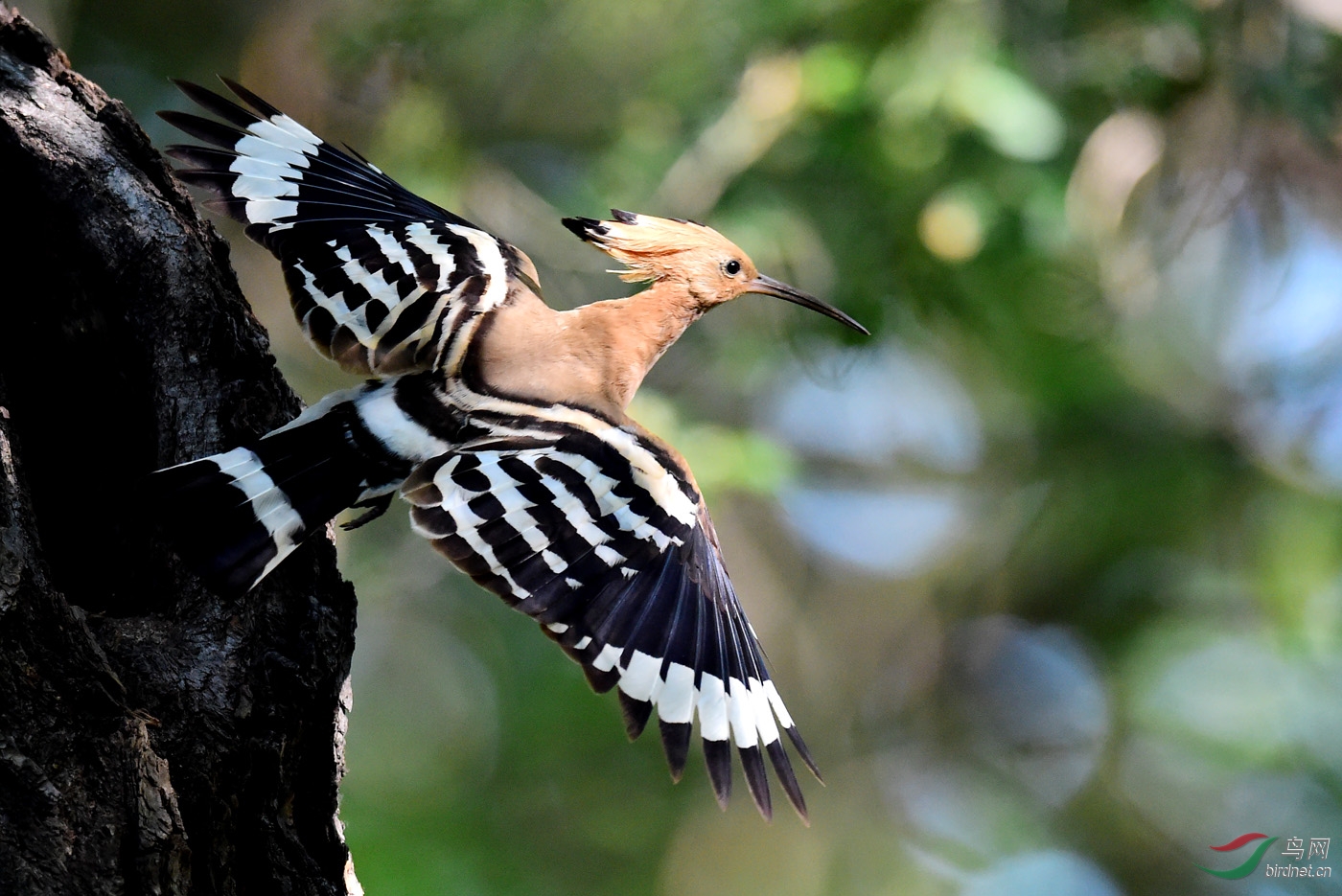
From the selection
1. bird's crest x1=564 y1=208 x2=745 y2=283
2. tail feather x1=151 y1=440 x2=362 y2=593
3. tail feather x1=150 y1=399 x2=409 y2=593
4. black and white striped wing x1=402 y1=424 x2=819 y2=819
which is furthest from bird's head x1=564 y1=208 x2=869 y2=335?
tail feather x1=151 y1=440 x2=362 y2=593

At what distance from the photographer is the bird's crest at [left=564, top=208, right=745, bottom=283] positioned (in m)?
2.11

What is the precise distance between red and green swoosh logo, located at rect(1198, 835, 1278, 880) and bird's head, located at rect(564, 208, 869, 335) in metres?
2.76

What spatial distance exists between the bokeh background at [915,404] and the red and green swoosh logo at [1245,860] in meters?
0.21

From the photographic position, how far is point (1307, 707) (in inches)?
176

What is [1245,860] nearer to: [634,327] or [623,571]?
[634,327]

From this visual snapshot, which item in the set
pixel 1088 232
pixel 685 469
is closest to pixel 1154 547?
pixel 1088 232

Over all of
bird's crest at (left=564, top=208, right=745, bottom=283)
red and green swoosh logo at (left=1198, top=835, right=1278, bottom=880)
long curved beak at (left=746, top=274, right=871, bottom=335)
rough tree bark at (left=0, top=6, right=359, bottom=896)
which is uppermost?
bird's crest at (left=564, top=208, right=745, bottom=283)

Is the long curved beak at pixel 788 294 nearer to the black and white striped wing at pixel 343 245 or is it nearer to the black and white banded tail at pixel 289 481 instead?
the black and white striped wing at pixel 343 245

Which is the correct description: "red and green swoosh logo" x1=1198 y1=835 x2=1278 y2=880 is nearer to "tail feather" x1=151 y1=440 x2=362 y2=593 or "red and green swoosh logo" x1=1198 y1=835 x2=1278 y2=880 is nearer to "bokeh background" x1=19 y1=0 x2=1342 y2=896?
"bokeh background" x1=19 y1=0 x2=1342 y2=896

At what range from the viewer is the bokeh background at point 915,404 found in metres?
3.40

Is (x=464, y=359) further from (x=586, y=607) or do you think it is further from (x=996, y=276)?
(x=996, y=276)

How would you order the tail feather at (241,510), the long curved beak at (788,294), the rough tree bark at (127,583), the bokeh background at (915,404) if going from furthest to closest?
the bokeh background at (915,404), the long curved beak at (788,294), the tail feather at (241,510), the rough tree bark at (127,583)

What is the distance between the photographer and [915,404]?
4992 mm

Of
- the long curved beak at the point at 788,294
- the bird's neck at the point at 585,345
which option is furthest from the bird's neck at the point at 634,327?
the long curved beak at the point at 788,294
